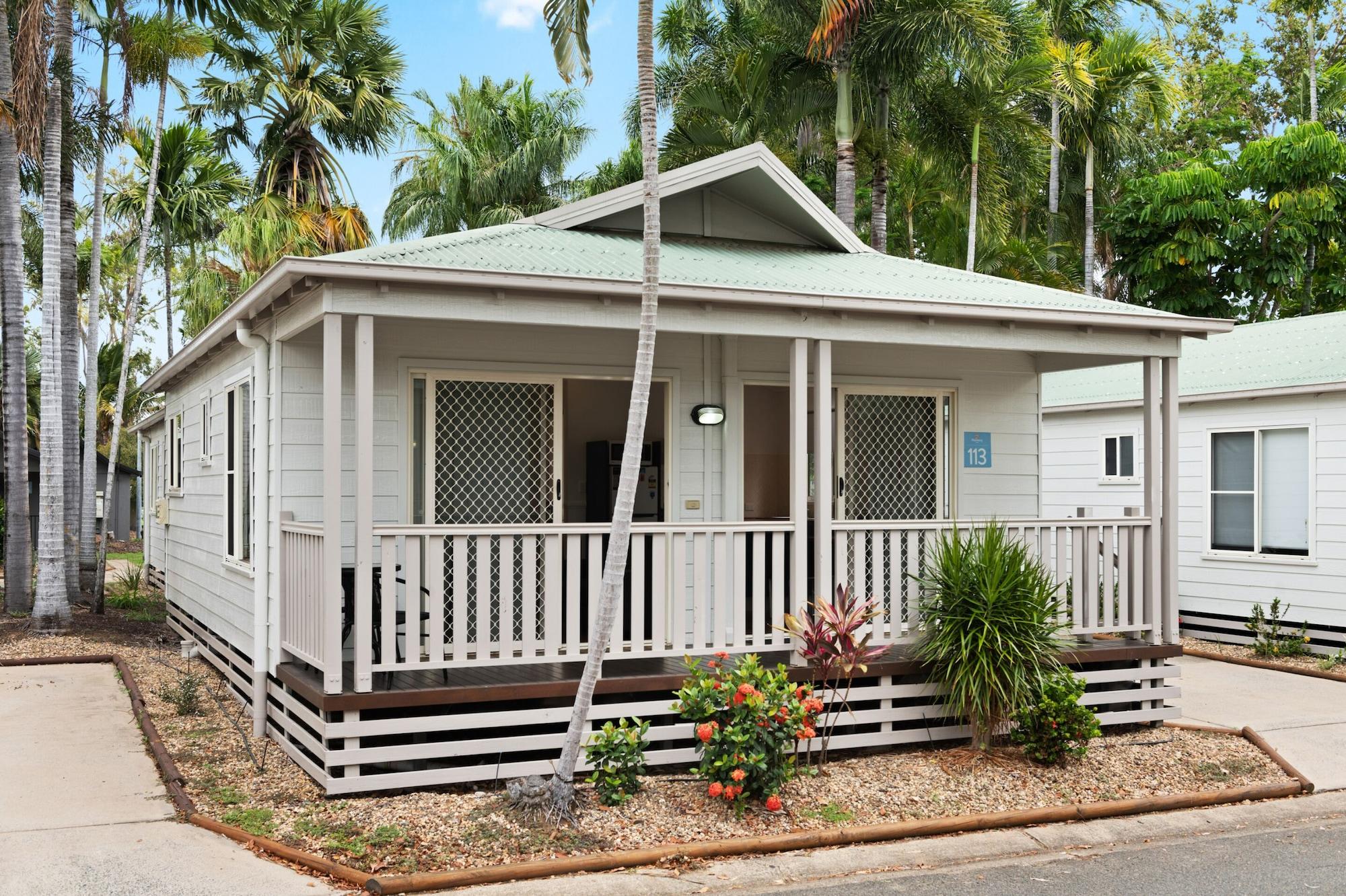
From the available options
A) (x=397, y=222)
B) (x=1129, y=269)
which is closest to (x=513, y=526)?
(x=1129, y=269)

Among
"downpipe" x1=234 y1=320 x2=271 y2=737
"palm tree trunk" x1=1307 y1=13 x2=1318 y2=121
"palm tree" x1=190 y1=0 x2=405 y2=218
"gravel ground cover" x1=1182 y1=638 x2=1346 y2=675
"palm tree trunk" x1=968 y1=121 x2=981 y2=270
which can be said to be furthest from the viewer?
"palm tree trunk" x1=1307 y1=13 x2=1318 y2=121

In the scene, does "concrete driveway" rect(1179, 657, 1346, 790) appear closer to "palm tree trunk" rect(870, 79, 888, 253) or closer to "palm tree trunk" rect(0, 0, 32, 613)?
"palm tree trunk" rect(870, 79, 888, 253)

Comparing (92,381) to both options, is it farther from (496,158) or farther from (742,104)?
(496,158)

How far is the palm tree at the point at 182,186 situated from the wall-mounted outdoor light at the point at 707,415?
10.5 m

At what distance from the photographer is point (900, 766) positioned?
22.5 ft

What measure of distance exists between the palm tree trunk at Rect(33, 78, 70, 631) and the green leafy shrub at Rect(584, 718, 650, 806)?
8.58 metres

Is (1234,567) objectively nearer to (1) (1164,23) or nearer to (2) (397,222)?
(1) (1164,23)

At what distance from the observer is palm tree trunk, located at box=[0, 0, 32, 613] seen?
12.7 meters

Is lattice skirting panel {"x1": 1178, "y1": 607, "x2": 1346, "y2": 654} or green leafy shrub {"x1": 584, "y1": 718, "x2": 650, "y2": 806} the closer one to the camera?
green leafy shrub {"x1": 584, "y1": 718, "x2": 650, "y2": 806}

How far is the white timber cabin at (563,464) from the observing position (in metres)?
6.30

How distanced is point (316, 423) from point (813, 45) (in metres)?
8.47

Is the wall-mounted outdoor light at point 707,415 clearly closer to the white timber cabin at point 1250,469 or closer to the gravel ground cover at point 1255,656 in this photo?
the white timber cabin at point 1250,469

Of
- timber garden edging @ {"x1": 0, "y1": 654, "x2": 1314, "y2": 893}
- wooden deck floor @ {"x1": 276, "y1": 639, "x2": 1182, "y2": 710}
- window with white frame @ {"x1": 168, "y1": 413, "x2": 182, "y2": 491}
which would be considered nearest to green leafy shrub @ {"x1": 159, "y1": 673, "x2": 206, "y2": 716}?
timber garden edging @ {"x1": 0, "y1": 654, "x2": 1314, "y2": 893}

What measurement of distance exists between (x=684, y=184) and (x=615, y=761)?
173 inches
